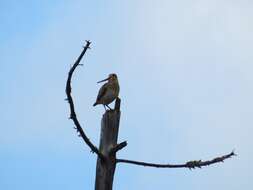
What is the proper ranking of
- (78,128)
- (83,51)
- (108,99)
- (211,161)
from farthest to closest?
(108,99), (211,161), (78,128), (83,51)

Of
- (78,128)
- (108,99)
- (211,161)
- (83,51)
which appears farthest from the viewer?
(108,99)

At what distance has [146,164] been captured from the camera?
8961 millimetres

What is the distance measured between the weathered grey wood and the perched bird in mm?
8568

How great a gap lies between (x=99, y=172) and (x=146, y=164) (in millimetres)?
758

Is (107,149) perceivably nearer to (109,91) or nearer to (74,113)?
(74,113)

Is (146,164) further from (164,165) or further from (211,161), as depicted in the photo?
(211,161)

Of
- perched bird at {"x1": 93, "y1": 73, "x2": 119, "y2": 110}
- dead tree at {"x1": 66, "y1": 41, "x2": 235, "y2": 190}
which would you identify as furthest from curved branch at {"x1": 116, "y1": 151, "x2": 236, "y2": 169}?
perched bird at {"x1": 93, "y1": 73, "x2": 119, "y2": 110}

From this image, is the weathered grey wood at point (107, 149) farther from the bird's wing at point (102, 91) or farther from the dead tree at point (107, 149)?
the bird's wing at point (102, 91)

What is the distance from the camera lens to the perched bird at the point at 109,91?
17.8 meters

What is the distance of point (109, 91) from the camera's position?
18188 mm

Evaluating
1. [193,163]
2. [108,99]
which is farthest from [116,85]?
[193,163]

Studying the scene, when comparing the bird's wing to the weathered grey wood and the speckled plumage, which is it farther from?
the weathered grey wood

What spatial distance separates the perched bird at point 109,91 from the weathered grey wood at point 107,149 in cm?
857

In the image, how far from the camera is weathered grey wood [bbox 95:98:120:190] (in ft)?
27.7
